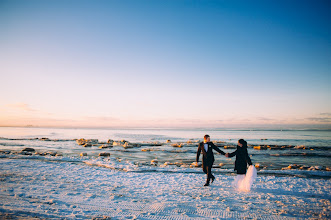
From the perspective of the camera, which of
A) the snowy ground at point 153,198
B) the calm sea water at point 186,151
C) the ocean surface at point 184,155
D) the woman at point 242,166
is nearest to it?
the snowy ground at point 153,198

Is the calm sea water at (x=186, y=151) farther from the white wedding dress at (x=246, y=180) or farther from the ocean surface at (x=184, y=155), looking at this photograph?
the white wedding dress at (x=246, y=180)

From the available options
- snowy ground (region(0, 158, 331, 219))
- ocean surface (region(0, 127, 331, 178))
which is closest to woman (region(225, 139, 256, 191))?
snowy ground (region(0, 158, 331, 219))

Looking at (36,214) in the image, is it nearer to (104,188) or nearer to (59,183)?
(104,188)

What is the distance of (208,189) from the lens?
897 centimetres

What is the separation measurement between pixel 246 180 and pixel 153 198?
454 cm

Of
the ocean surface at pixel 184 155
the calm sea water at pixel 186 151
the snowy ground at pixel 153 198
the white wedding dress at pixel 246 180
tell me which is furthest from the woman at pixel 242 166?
the calm sea water at pixel 186 151

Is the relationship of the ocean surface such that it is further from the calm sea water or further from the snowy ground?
the snowy ground

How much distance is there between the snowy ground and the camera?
592 centimetres

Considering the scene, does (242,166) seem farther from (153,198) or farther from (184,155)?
(184,155)

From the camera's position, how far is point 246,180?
8734 mm

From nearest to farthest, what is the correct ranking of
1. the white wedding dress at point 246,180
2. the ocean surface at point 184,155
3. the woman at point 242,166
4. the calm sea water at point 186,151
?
the white wedding dress at point 246,180 < the woman at point 242,166 < the ocean surface at point 184,155 < the calm sea water at point 186,151

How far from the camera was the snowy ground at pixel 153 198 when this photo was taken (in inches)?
233

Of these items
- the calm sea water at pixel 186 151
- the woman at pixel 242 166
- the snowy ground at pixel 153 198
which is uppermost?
the woman at pixel 242 166

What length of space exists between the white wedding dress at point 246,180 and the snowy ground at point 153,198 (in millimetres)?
331
